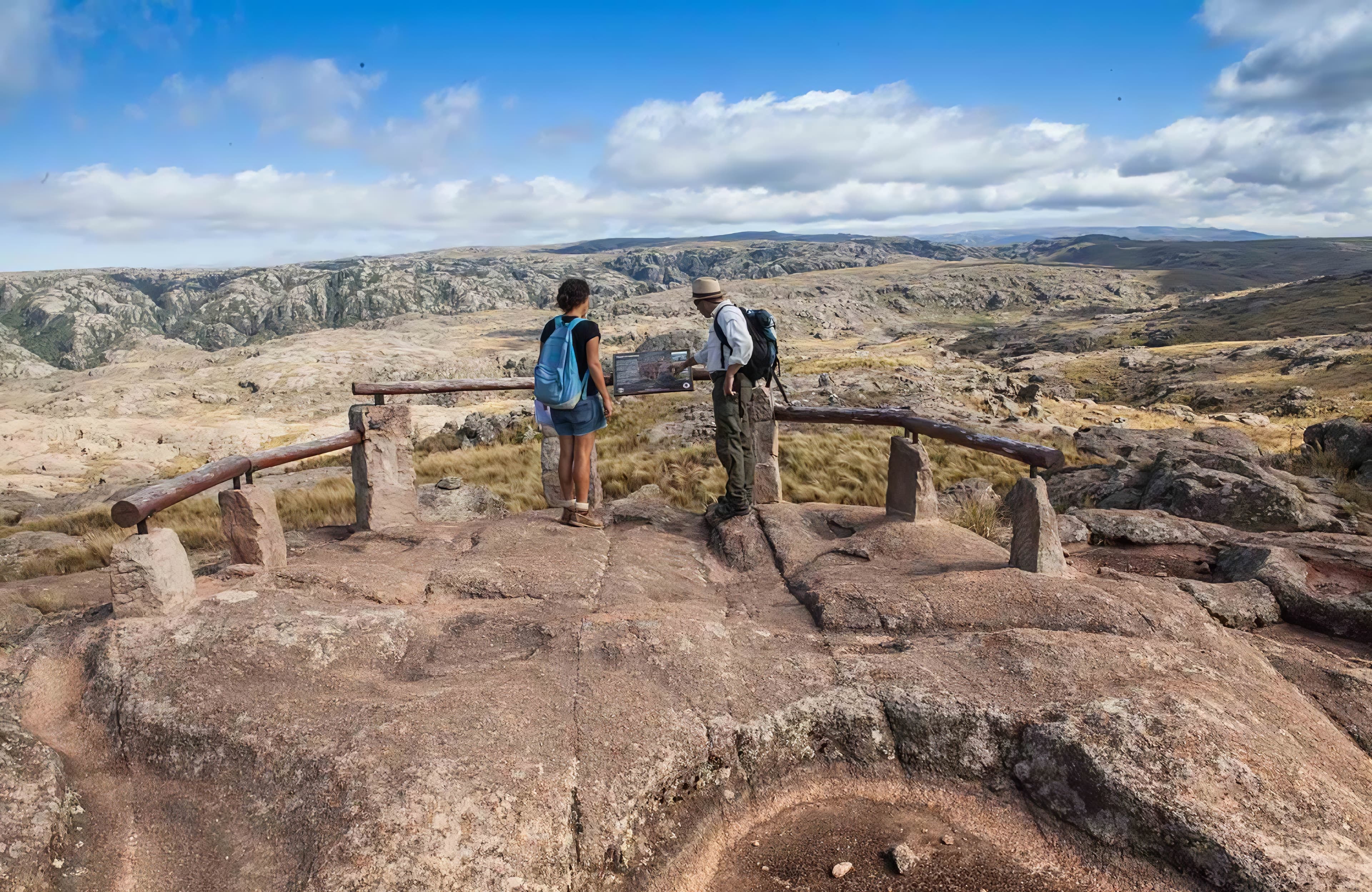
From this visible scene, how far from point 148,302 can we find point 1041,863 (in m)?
213

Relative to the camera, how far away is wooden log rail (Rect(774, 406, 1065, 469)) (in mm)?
5496

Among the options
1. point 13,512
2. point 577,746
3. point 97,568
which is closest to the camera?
point 577,746

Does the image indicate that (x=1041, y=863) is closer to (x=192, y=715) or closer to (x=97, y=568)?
(x=192, y=715)

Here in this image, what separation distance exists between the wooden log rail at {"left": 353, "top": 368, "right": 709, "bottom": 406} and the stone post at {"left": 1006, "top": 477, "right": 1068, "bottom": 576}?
3.07 meters

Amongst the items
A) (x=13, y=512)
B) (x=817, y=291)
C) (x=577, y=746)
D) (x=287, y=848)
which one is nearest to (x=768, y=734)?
(x=577, y=746)

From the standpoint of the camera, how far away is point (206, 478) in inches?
211

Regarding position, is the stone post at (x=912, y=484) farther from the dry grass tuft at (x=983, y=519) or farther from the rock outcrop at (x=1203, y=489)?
the rock outcrop at (x=1203, y=489)

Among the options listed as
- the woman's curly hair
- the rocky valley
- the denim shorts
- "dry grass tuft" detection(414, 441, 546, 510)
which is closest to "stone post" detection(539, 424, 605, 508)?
the rocky valley

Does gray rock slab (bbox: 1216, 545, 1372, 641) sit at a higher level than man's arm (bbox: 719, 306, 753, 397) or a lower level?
lower

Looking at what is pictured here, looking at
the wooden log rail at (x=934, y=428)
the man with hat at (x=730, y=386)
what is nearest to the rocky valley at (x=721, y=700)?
the wooden log rail at (x=934, y=428)

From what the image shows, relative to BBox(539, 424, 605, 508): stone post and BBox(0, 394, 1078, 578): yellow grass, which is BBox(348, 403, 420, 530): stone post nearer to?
BBox(539, 424, 605, 508): stone post

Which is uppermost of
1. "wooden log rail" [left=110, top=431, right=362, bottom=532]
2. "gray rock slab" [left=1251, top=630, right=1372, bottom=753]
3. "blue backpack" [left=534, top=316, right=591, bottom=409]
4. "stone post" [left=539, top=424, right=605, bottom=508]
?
"blue backpack" [left=534, top=316, right=591, bottom=409]

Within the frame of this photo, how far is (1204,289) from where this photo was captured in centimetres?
11188

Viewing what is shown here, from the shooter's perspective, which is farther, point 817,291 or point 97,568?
point 817,291
